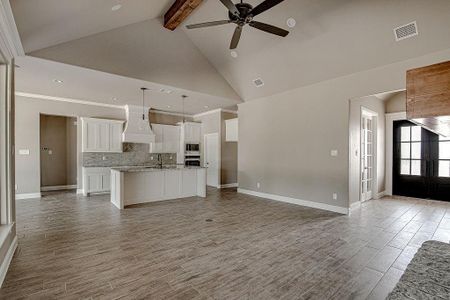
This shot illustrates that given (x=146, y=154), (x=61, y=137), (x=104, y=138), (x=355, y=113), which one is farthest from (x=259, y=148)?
(x=61, y=137)

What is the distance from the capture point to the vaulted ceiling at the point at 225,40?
3.21 meters

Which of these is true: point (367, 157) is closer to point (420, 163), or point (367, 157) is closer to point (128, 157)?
point (420, 163)

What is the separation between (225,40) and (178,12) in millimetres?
1258

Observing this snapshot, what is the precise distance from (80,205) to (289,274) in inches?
204

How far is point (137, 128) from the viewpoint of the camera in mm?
7430

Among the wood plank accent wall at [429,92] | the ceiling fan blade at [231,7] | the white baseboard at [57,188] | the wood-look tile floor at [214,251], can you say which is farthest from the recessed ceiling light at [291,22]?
the white baseboard at [57,188]

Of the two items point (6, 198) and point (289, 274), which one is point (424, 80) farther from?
point (6, 198)

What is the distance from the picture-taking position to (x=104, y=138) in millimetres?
6980

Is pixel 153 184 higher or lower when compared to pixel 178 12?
lower

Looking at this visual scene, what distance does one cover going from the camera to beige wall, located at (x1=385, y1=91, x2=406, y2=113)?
6215mm

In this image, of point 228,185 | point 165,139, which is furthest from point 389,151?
point 165,139

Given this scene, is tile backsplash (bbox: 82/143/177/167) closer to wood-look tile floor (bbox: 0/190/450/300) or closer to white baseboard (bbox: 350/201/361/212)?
wood-look tile floor (bbox: 0/190/450/300)

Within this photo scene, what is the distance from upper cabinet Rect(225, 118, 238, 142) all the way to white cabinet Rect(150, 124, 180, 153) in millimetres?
1888

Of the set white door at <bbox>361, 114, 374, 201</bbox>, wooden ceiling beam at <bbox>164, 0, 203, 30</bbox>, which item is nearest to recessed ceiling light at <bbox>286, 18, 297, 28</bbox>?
wooden ceiling beam at <bbox>164, 0, 203, 30</bbox>
